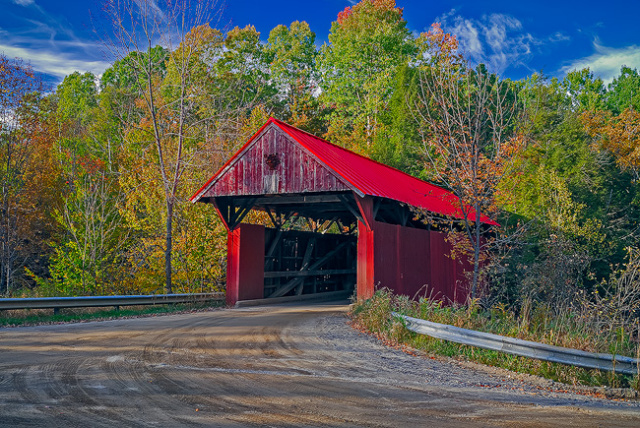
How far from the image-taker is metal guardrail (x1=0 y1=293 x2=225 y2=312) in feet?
42.9

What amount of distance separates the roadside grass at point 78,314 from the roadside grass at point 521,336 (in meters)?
6.61

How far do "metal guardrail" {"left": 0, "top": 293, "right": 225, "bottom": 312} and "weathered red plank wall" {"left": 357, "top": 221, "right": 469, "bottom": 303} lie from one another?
222 inches

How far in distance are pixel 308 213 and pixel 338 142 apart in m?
19.1

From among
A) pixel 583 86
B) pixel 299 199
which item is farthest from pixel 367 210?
pixel 583 86

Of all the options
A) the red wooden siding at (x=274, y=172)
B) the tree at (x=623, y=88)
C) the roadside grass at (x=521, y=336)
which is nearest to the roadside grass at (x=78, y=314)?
the red wooden siding at (x=274, y=172)

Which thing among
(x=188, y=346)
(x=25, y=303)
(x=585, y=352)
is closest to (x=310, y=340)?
(x=188, y=346)

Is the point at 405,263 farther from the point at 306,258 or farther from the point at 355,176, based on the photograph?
the point at 306,258

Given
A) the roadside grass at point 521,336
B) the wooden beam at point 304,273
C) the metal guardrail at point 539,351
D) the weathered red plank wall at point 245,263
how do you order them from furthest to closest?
the wooden beam at point 304,273 → the weathered red plank wall at point 245,263 → the roadside grass at point 521,336 → the metal guardrail at point 539,351

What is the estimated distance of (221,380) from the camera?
678 cm

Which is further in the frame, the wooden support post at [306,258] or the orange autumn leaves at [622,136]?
the orange autumn leaves at [622,136]

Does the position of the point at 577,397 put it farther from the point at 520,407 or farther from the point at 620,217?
the point at 620,217

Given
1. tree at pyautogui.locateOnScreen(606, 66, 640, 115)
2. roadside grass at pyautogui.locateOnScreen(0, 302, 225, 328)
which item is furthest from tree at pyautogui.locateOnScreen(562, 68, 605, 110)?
roadside grass at pyautogui.locateOnScreen(0, 302, 225, 328)

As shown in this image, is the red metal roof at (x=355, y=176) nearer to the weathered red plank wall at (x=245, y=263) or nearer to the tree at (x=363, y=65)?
the weathered red plank wall at (x=245, y=263)

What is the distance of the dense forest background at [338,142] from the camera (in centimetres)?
1459
